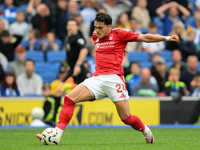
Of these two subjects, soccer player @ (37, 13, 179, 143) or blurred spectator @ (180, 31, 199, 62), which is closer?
soccer player @ (37, 13, 179, 143)

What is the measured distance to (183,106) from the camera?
44.0 ft

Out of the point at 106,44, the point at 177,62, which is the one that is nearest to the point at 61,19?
the point at 177,62

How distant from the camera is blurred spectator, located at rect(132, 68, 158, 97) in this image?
1347 centimetres

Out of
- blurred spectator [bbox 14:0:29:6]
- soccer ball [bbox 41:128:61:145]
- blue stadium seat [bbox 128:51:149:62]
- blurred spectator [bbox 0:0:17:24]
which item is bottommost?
soccer ball [bbox 41:128:61:145]

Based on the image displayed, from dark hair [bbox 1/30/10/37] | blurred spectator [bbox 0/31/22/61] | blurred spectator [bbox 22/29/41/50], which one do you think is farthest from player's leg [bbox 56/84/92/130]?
blurred spectator [bbox 22/29/41/50]

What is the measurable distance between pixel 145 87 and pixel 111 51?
6250mm

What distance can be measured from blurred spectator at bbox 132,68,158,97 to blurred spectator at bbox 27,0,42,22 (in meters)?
4.74

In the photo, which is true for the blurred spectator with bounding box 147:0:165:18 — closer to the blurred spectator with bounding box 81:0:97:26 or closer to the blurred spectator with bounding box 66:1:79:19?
the blurred spectator with bounding box 81:0:97:26

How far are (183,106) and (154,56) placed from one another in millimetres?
2368

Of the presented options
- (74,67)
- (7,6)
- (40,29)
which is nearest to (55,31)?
(40,29)

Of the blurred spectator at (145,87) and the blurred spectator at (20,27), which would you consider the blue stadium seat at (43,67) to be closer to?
the blurred spectator at (20,27)

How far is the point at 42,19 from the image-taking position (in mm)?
16109

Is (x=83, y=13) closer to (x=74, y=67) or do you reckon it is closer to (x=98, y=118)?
(x=98, y=118)

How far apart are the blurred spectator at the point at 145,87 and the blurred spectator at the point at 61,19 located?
3.87m
